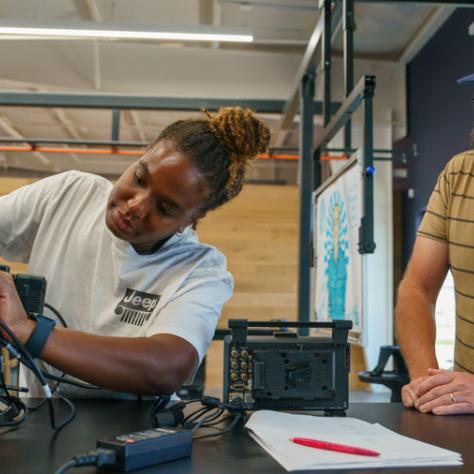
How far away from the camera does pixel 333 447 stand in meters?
0.61

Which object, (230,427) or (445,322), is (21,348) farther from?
(445,322)

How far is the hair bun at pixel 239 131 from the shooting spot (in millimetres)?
1103

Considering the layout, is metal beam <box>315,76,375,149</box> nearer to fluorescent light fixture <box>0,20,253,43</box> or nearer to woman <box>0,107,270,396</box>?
woman <box>0,107,270,396</box>

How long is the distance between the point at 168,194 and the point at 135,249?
0.12 meters

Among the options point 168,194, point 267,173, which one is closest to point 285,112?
point 168,194

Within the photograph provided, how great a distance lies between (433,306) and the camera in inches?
51.8

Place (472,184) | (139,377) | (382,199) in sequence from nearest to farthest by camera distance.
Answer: (139,377), (472,184), (382,199)

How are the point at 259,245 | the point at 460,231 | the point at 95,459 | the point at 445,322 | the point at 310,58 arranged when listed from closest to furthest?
the point at 95,459 → the point at 460,231 → the point at 310,58 → the point at 445,322 → the point at 259,245

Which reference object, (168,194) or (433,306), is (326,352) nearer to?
(168,194)

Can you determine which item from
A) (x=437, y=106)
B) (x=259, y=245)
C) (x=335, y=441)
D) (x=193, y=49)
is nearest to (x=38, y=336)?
(x=335, y=441)

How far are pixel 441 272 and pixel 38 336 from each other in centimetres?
89

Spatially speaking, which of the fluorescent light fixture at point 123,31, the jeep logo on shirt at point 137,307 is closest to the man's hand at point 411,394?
the jeep logo on shirt at point 137,307

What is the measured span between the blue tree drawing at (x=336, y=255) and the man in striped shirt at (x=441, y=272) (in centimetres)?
84

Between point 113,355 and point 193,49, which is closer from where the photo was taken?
point 113,355
